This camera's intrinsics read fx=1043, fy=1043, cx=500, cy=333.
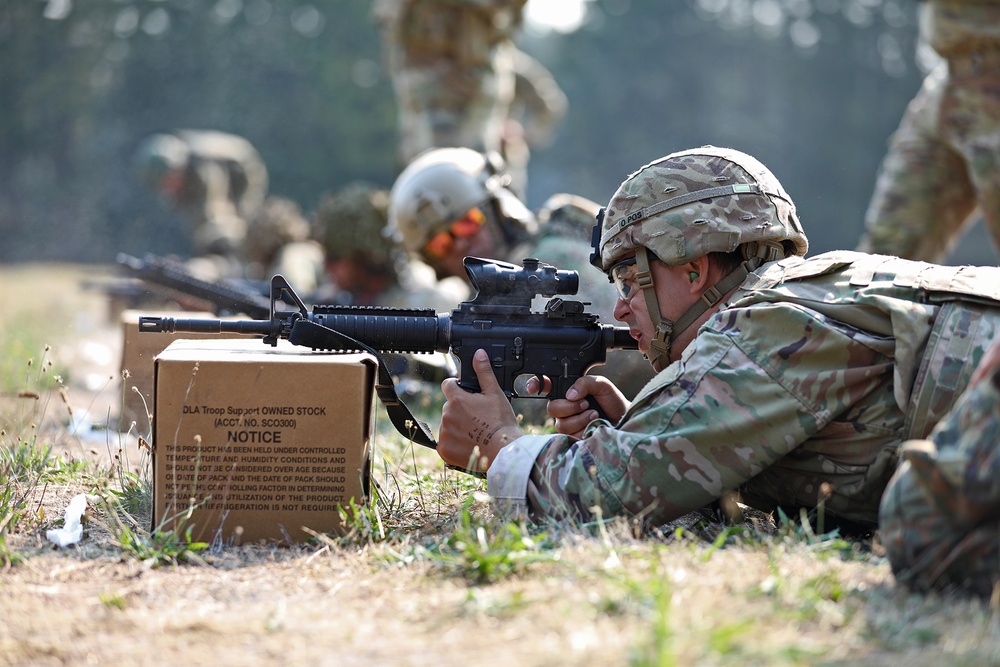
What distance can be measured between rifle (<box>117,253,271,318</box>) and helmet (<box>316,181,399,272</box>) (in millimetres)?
2229

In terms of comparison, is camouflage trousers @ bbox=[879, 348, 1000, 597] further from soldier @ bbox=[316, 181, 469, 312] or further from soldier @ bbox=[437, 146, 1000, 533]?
soldier @ bbox=[316, 181, 469, 312]

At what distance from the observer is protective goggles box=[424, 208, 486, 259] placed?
6062 mm

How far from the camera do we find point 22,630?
7.94 ft

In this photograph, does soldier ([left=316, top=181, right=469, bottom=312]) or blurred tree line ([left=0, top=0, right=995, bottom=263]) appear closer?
soldier ([left=316, top=181, right=469, bottom=312])

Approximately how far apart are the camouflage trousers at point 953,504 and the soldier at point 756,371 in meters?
0.41

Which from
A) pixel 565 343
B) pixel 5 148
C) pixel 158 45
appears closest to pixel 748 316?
pixel 565 343

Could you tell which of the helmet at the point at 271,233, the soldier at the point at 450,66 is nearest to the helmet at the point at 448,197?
the soldier at the point at 450,66

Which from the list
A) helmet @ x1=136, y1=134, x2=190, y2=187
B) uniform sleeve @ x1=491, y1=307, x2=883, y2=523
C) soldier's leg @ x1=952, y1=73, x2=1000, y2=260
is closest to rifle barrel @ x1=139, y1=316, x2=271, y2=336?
uniform sleeve @ x1=491, y1=307, x2=883, y2=523

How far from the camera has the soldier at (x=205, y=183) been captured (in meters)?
15.4

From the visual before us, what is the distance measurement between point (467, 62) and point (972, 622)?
10139mm

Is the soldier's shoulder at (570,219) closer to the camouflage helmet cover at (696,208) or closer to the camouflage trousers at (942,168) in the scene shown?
the camouflage helmet cover at (696,208)

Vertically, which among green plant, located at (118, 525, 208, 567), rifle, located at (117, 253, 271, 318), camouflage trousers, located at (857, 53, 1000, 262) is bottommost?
green plant, located at (118, 525, 208, 567)

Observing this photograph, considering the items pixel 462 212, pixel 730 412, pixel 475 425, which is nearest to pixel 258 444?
pixel 475 425

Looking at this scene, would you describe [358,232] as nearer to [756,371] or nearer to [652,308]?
[652,308]
